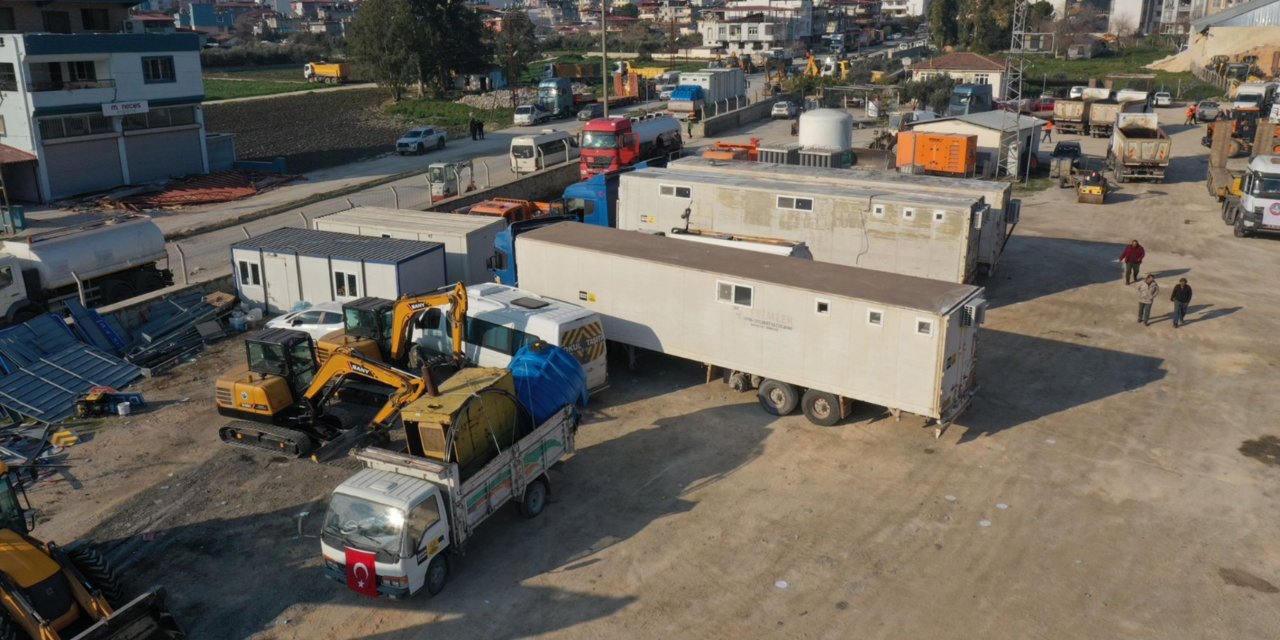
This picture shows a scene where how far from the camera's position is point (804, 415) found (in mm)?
18047

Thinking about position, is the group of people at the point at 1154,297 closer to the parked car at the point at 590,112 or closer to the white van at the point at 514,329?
the white van at the point at 514,329

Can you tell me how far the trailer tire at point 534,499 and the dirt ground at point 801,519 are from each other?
0.21 metres

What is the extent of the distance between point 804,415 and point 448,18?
6331 centimetres

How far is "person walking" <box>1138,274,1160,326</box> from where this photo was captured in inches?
891

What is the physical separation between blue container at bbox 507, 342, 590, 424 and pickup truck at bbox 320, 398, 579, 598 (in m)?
1.88

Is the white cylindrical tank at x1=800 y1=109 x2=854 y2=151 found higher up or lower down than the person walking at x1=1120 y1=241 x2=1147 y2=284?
higher up

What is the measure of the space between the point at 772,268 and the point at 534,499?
6.94m

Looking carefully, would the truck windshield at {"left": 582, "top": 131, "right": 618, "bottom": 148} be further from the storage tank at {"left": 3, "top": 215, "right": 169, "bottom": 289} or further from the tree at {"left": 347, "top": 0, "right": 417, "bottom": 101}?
the tree at {"left": 347, "top": 0, "right": 417, "bottom": 101}

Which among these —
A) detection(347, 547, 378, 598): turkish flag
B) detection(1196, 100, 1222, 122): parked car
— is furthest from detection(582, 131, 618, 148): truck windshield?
detection(1196, 100, 1222, 122): parked car

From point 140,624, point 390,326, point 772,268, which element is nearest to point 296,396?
point 390,326

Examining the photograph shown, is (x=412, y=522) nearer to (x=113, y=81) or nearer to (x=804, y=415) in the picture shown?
(x=804, y=415)

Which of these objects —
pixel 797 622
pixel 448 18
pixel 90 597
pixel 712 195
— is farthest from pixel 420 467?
pixel 448 18

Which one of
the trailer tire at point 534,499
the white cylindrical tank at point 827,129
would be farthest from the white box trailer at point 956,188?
the trailer tire at point 534,499

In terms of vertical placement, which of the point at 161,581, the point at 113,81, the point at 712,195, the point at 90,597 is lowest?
the point at 161,581
